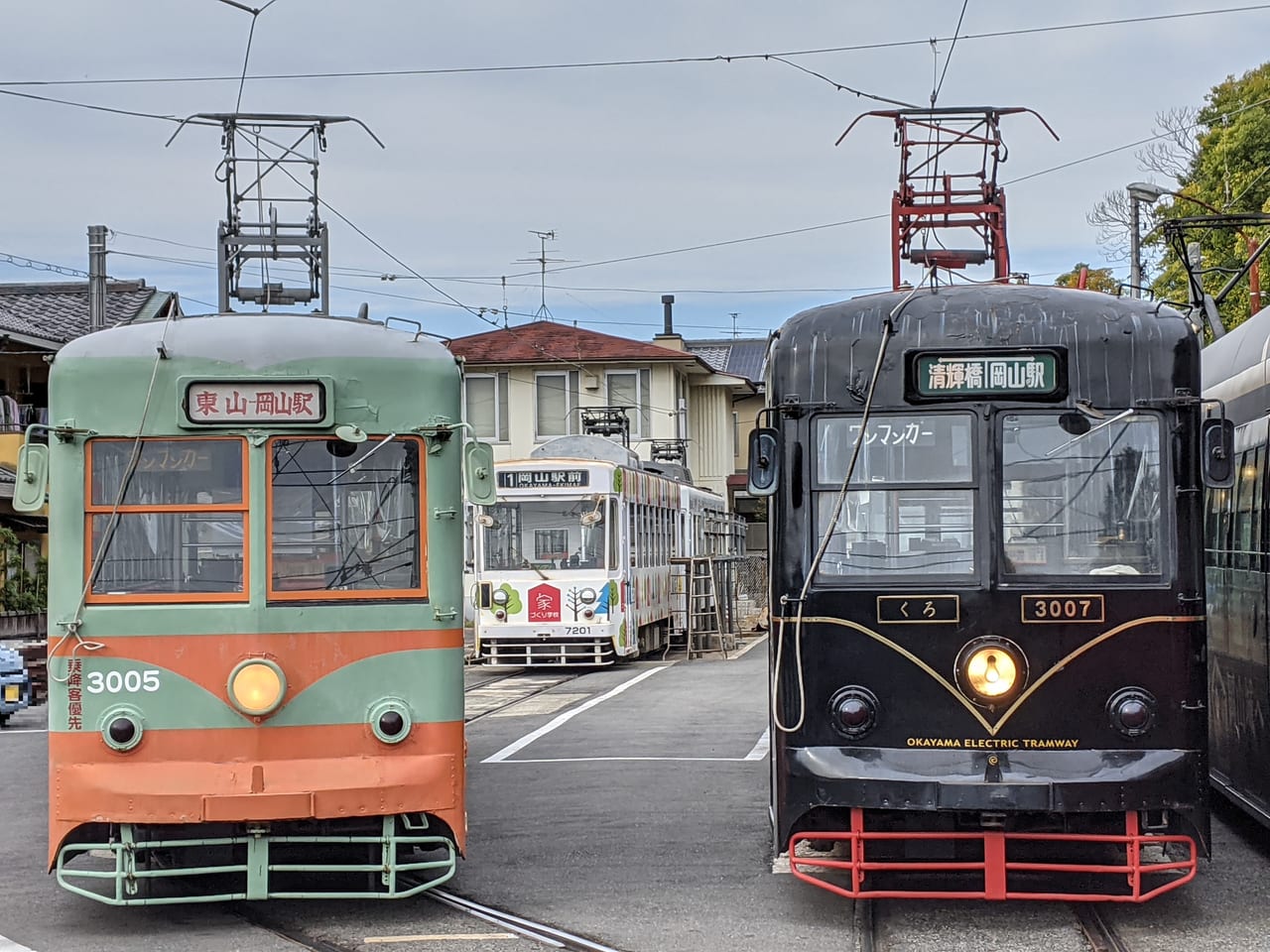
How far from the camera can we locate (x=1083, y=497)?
25.5 feet

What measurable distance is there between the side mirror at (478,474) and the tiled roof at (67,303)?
24.0 metres

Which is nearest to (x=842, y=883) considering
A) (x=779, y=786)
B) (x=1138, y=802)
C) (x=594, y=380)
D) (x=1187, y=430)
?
(x=779, y=786)

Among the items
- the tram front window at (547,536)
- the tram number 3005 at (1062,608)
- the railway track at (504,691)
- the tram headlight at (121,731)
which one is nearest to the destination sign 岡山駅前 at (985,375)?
the tram number 3005 at (1062,608)

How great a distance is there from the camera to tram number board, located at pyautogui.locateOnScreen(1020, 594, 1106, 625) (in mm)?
7734

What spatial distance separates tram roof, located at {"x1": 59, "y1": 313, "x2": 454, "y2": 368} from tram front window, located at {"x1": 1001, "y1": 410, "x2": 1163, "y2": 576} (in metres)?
2.91

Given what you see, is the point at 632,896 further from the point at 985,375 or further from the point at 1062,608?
the point at 985,375

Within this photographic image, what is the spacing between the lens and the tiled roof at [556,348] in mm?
45062

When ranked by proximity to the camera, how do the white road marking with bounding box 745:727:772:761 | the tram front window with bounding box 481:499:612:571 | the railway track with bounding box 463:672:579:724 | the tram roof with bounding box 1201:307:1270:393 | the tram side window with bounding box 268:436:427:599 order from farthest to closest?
the tram front window with bounding box 481:499:612:571 → the railway track with bounding box 463:672:579:724 → the white road marking with bounding box 745:727:772:761 → the tram roof with bounding box 1201:307:1270:393 → the tram side window with bounding box 268:436:427:599

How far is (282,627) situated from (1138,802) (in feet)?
13.3

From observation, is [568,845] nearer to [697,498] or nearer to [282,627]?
[282,627]

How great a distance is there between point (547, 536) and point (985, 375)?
657 inches

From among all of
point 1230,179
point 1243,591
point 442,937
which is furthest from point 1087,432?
point 1230,179

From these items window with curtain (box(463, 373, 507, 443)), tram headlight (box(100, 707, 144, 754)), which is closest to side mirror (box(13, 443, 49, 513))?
tram headlight (box(100, 707, 144, 754))

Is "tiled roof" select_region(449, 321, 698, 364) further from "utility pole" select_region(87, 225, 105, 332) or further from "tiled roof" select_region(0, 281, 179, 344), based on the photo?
"utility pole" select_region(87, 225, 105, 332)
